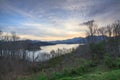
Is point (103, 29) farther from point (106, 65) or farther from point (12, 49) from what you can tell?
point (106, 65)

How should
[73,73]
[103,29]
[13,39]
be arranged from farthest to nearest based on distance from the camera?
1. [13,39]
2. [103,29]
3. [73,73]

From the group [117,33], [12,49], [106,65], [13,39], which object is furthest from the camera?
[13,39]

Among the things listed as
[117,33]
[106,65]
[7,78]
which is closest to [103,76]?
[106,65]

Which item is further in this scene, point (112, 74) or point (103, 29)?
point (103, 29)

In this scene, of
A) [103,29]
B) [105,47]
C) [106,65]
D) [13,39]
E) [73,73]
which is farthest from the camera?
[13,39]

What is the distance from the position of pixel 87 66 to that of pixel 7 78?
7.03m

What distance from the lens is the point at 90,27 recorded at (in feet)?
144

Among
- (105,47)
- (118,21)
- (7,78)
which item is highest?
(118,21)

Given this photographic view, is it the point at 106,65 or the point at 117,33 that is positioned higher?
the point at 117,33

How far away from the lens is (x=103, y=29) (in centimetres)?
4341

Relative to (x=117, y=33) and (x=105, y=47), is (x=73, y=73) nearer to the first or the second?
(x=105, y=47)

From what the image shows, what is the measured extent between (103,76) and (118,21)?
83.6 ft

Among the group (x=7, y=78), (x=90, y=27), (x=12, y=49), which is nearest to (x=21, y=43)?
(x=12, y=49)

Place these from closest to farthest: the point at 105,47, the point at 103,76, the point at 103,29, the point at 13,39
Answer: the point at 103,76 < the point at 105,47 < the point at 103,29 < the point at 13,39
